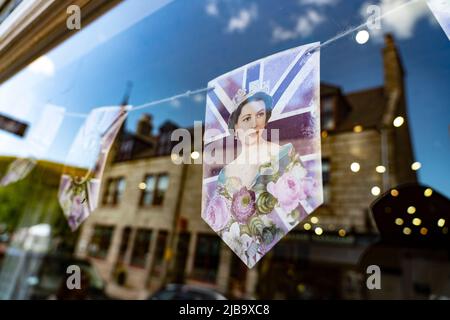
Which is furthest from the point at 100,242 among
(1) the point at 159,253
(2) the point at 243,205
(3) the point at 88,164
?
(2) the point at 243,205

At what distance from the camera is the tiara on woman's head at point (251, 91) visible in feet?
5.09

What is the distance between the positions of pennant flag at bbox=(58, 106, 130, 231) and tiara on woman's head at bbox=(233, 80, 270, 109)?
4.03 ft

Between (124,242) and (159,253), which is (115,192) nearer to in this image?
(124,242)

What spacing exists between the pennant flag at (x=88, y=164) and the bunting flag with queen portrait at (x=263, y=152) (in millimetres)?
1119

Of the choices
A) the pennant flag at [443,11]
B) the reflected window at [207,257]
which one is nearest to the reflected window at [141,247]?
the reflected window at [207,257]

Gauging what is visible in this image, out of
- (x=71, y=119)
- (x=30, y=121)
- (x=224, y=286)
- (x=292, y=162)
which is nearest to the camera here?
(x=292, y=162)

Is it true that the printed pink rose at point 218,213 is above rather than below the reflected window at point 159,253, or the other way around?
above

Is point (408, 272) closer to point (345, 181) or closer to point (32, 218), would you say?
point (345, 181)

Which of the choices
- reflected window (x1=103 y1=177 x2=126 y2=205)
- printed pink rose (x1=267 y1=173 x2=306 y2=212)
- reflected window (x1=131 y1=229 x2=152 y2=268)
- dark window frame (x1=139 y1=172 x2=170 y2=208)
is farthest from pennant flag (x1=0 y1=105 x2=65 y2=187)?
reflected window (x1=103 y1=177 x2=126 y2=205)

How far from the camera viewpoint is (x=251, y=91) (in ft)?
5.21

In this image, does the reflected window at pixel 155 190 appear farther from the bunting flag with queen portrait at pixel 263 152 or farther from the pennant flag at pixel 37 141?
the bunting flag with queen portrait at pixel 263 152
